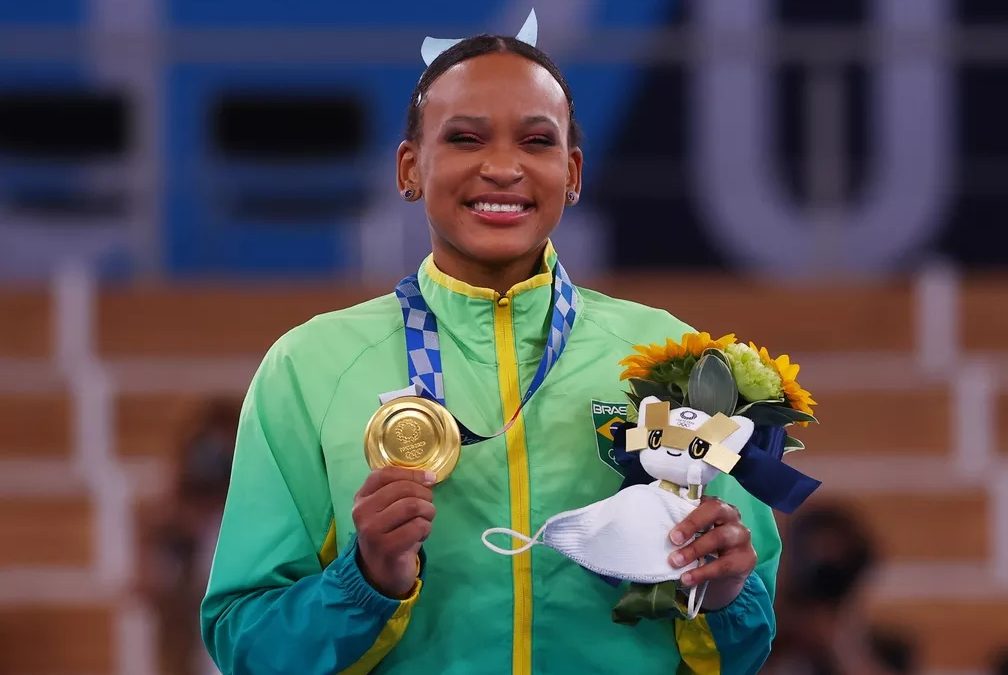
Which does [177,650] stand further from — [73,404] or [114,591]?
[73,404]

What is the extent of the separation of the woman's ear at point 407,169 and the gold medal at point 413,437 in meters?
0.31

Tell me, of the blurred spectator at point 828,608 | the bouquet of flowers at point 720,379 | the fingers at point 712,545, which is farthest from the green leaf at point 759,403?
the blurred spectator at point 828,608

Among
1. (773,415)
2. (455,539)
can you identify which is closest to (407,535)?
(455,539)

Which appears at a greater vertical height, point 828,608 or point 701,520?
point 701,520

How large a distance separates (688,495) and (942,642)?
3.84 meters

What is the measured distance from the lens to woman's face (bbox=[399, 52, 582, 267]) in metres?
1.83

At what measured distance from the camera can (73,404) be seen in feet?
19.7

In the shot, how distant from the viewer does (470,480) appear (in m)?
1.81

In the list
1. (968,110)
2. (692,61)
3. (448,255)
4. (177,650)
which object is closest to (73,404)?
(177,650)

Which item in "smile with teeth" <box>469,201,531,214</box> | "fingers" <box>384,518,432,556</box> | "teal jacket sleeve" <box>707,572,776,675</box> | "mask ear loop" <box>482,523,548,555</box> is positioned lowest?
"teal jacket sleeve" <box>707,572,776,675</box>

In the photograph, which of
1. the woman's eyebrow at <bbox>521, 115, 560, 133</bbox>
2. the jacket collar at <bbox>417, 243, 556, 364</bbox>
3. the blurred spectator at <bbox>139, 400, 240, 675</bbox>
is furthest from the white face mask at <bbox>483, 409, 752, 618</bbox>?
the blurred spectator at <bbox>139, 400, 240, 675</bbox>

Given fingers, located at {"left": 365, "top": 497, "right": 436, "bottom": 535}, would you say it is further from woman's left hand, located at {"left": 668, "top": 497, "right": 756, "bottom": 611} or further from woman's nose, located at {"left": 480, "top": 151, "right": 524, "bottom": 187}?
woman's nose, located at {"left": 480, "top": 151, "right": 524, "bottom": 187}

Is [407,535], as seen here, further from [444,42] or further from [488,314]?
[444,42]

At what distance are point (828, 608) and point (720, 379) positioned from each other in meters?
2.63
